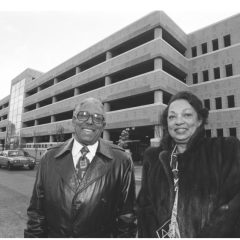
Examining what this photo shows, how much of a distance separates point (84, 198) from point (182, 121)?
113 centimetres

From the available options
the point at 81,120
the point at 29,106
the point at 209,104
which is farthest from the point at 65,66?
the point at 81,120

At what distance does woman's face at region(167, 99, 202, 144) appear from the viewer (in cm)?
223

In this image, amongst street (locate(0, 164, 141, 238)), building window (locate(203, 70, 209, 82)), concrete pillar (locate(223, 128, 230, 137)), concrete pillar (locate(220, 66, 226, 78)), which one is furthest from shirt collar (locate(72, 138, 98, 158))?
building window (locate(203, 70, 209, 82))

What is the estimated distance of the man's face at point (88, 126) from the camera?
2.25 m

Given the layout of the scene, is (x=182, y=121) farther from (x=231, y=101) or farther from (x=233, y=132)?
(x=231, y=101)

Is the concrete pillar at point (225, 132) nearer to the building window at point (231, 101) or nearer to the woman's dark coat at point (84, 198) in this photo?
the building window at point (231, 101)

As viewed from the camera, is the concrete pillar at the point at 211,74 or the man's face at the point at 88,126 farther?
the concrete pillar at the point at 211,74

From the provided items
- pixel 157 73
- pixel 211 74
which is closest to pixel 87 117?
pixel 157 73

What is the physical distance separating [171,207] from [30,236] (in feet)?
4.15

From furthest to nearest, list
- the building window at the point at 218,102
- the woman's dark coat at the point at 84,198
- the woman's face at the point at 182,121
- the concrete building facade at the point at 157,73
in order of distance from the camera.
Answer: the building window at the point at 218,102 < the concrete building facade at the point at 157,73 < the woman's face at the point at 182,121 < the woman's dark coat at the point at 84,198

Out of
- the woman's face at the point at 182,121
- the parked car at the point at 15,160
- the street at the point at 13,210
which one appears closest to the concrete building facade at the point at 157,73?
the parked car at the point at 15,160

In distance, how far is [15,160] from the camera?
57.3 feet

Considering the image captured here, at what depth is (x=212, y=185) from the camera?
197 cm

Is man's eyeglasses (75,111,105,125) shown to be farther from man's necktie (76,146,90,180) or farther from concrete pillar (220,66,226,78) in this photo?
concrete pillar (220,66,226,78)
